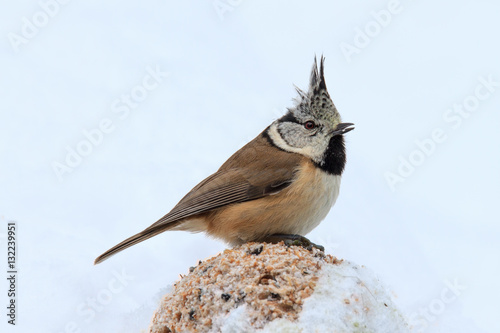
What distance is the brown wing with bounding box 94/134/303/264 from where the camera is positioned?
4.53 meters

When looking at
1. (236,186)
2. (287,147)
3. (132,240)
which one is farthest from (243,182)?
(132,240)

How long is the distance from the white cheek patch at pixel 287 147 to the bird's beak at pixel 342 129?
204 mm

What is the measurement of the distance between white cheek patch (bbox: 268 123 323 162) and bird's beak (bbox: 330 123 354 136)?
20cm

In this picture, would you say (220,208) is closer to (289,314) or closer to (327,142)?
(327,142)

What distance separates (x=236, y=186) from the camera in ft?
15.2

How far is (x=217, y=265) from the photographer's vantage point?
3.56m

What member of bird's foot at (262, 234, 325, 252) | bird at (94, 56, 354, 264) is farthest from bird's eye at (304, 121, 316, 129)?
bird's foot at (262, 234, 325, 252)

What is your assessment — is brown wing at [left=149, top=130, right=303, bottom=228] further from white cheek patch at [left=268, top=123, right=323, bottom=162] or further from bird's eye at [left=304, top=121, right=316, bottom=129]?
bird's eye at [left=304, top=121, right=316, bottom=129]

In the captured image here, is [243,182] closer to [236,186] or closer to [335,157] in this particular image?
[236,186]

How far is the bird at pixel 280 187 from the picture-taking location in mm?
4402

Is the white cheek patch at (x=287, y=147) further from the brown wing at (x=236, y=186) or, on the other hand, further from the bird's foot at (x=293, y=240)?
the bird's foot at (x=293, y=240)

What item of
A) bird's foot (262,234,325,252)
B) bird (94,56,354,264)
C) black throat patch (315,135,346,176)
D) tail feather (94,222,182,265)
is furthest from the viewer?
black throat patch (315,135,346,176)

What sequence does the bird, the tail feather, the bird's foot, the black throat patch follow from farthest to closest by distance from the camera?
the black throat patch
the tail feather
the bird
the bird's foot

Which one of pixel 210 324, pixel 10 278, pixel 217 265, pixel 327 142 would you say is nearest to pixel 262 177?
pixel 327 142
